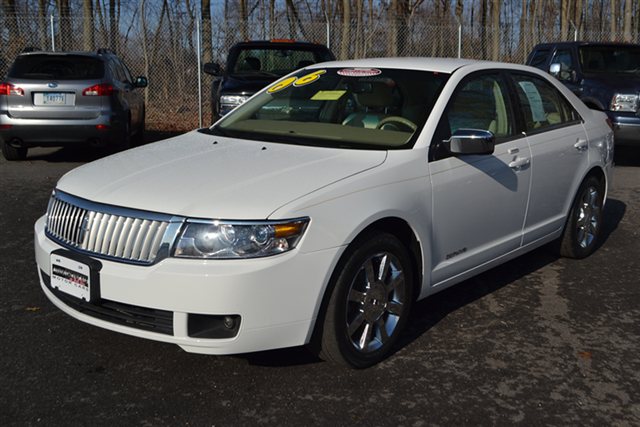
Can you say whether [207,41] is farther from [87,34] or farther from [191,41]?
[87,34]

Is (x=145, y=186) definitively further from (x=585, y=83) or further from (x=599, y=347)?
(x=585, y=83)

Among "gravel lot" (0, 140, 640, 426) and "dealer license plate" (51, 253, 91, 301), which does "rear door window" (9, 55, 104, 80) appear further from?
"dealer license plate" (51, 253, 91, 301)

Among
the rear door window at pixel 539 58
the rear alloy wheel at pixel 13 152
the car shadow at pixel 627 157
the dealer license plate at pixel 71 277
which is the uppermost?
the rear door window at pixel 539 58

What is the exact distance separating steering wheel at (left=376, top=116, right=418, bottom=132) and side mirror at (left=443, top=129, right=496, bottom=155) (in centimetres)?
24

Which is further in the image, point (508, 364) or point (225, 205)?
point (508, 364)

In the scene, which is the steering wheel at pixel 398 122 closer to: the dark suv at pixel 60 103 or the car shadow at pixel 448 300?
the car shadow at pixel 448 300

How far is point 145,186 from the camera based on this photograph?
12.1ft

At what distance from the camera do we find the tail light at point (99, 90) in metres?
10.2

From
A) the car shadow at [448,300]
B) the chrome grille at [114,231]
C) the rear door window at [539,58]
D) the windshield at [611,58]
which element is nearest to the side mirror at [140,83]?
the rear door window at [539,58]

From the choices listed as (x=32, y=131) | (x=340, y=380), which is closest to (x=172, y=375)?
(x=340, y=380)

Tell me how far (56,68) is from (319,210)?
7998 mm

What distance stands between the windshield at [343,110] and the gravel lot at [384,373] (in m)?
1.17

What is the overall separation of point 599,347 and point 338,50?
1538 centimetres

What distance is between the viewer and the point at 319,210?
3.51 metres
